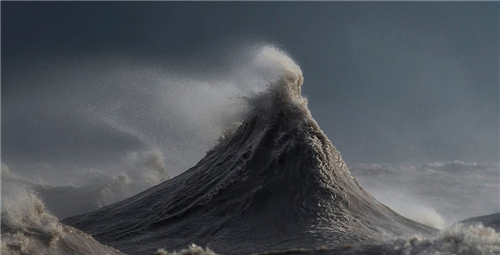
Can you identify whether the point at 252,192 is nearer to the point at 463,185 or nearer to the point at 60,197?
the point at 60,197

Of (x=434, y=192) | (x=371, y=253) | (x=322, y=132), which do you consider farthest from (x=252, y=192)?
(x=434, y=192)

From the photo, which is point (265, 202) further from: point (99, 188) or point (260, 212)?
point (99, 188)

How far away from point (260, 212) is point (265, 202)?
330 mm

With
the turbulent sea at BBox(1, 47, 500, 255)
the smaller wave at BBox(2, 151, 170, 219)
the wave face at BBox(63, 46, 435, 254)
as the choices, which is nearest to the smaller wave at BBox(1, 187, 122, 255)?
the turbulent sea at BBox(1, 47, 500, 255)

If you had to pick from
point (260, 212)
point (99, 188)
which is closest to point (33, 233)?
point (260, 212)

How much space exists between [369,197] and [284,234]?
3299 millimetres

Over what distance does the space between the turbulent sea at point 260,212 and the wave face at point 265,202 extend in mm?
23

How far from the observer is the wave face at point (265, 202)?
29.0ft

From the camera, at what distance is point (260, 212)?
31.6ft

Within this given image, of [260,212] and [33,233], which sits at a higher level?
[260,212]

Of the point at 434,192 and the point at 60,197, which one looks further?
the point at 434,192

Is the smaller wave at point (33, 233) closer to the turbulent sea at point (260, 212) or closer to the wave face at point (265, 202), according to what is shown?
the turbulent sea at point (260, 212)

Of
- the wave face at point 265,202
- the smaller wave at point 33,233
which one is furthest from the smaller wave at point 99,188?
the smaller wave at point 33,233

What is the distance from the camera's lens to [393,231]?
955 centimetres
